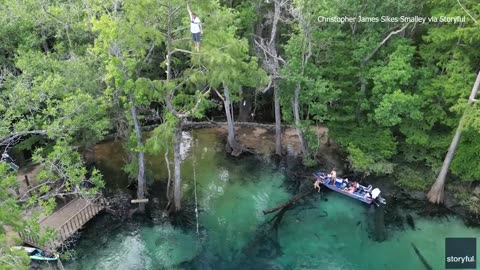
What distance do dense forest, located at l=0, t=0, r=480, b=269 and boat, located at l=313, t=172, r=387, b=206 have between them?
1.21 meters

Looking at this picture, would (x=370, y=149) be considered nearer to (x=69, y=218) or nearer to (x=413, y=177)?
(x=413, y=177)

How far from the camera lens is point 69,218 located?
19469 mm

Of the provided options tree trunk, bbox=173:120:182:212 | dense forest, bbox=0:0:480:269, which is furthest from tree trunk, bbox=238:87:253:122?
tree trunk, bbox=173:120:182:212

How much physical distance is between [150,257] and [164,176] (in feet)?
22.0

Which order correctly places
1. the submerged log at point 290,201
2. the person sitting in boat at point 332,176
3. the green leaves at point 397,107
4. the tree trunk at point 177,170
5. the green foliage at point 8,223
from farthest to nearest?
the person sitting in boat at point 332,176 → the submerged log at point 290,201 → the green leaves at point 397,107 → the tree trunk at point 177,170 → the green foliage at point 8,223

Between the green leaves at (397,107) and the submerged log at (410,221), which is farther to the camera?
the submerged log at (410,221)

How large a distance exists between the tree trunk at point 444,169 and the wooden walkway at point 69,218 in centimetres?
1793

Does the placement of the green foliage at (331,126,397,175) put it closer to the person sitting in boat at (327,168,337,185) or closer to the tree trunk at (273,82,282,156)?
the person sitting in boat at (327,168,337,185)

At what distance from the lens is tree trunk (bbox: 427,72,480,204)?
1805 centimetres

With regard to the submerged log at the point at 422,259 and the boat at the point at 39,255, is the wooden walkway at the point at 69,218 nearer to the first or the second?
the boat at the point at 39,255

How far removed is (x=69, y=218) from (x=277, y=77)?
13.5m

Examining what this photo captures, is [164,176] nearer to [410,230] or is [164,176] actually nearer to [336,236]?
[336,236]

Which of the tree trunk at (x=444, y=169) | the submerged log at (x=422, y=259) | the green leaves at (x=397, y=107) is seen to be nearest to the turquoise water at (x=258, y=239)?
the submerged log at (x=422, y=259)

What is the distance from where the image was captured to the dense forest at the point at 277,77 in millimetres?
16469
